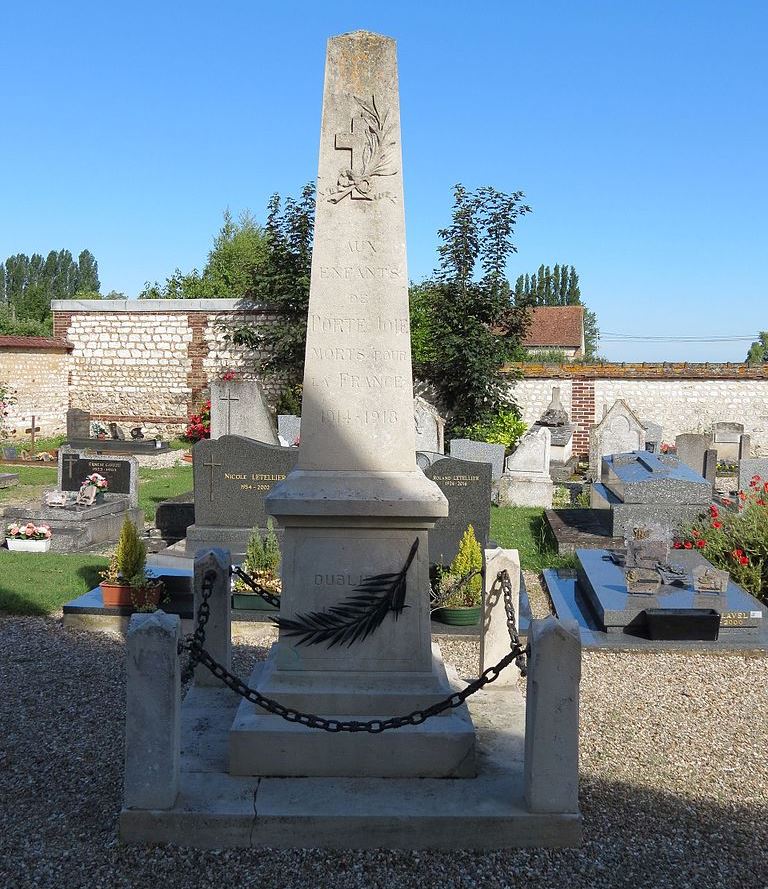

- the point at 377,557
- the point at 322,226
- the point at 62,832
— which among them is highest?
the point at 322,226

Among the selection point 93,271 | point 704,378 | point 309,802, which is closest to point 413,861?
point 309,802

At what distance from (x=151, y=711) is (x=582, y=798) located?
2135 mm

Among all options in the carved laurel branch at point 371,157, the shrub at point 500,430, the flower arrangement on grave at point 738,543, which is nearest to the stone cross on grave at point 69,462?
the flower arrangement on grave at point 738,543

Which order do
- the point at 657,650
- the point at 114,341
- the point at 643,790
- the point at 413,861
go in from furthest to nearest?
the point at 114,341
the point at 657,650
the point at 643,790
the point at 413,861

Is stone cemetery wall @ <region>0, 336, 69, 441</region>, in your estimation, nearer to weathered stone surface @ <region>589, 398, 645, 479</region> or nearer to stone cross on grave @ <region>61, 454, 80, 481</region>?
stone cross on grave @ <region>61, 454, 80, 481</region>

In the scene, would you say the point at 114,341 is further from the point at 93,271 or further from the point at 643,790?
the point at 93,271

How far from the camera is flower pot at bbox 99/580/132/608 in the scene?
716cm

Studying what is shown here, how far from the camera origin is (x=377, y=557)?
13.4 ft

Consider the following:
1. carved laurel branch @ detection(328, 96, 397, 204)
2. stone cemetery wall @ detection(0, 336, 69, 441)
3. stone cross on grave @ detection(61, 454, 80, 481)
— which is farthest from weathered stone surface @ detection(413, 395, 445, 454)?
stone cemetery wall @ detection(0, 336, 69, 441)

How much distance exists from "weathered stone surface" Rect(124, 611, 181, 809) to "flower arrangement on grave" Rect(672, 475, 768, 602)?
6163 mm

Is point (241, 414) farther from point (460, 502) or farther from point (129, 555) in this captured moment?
point (129, 555)

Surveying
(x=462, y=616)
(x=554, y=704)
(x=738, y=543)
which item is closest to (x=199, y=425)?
(x=462, y=616)

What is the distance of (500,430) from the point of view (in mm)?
18250

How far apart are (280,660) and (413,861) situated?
1116 mm
